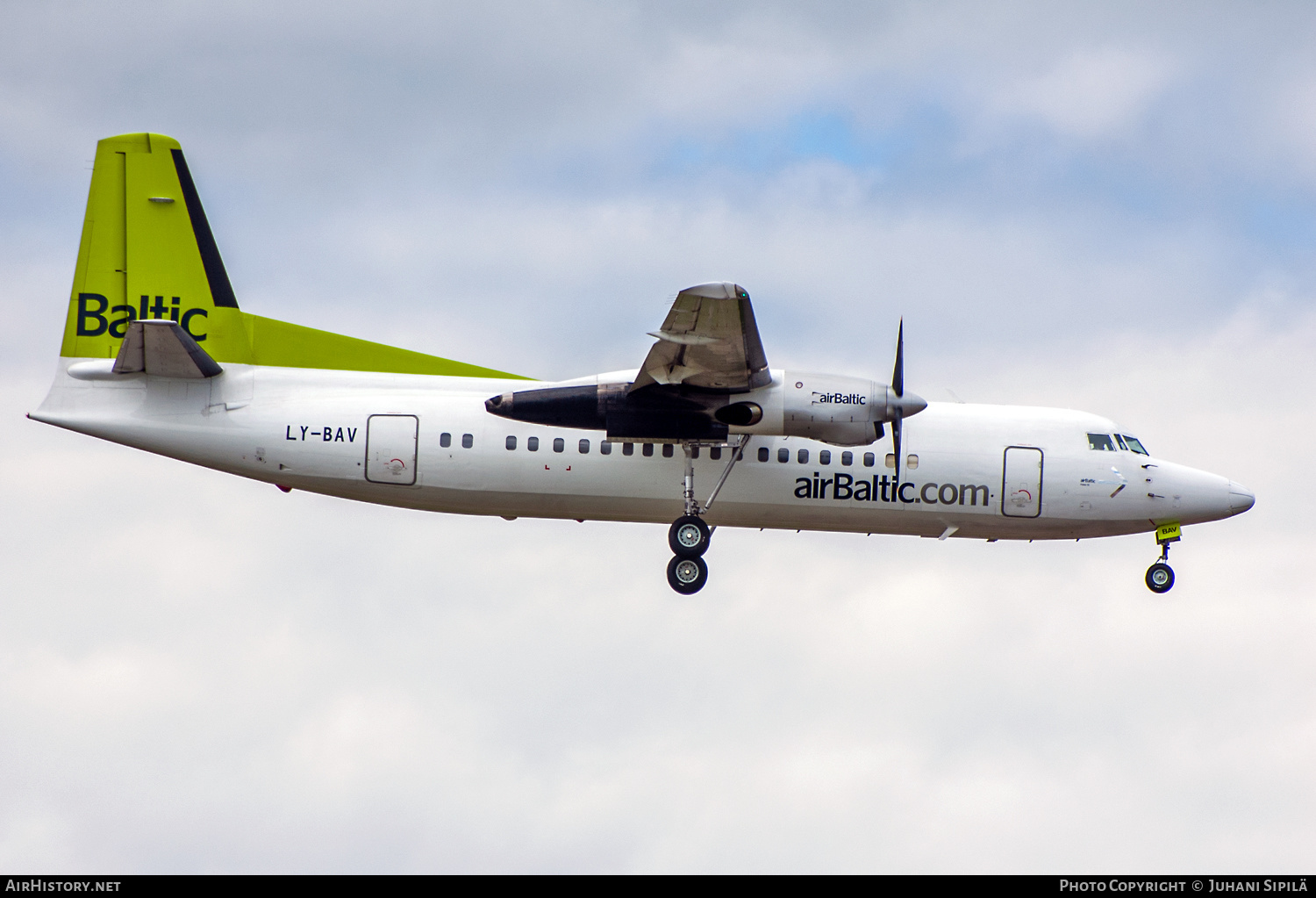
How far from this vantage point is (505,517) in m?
27.9

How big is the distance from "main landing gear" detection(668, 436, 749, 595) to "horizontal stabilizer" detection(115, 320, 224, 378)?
26.6 ft

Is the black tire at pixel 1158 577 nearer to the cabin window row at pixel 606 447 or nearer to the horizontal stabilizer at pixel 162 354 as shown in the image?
the cabin window row at pixel 606 447

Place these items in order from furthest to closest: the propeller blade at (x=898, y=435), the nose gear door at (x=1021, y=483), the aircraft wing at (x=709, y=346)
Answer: the nose gear door at (x=1021, y=483) → the propeller blade at (x=898, y=435) → the aircraft wing at (x=709, y=346)

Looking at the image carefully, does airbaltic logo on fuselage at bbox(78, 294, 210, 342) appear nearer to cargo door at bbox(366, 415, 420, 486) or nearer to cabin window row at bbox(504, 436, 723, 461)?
cargo door at bbox(366, 415, 420, 486)

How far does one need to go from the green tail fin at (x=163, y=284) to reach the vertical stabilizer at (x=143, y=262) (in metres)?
0.02

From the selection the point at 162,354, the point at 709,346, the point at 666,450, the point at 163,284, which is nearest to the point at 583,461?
the point at 666,450

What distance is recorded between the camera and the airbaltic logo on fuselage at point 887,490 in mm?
27641

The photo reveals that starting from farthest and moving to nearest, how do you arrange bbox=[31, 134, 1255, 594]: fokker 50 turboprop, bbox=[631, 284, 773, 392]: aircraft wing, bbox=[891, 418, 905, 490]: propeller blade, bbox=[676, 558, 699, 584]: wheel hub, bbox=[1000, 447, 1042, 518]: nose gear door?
bbox=[1000, 447, 1042, 518]: nose gear door → bbox=[676, 558, 699, 584]: wheel hub → bbox=[891, 418, 905, 490]: propeller blade → bbox=[31, 134, 1255, 594]: fokker 50 turboprop → bbox=[631, 284, 773, 392]: aircraft wing

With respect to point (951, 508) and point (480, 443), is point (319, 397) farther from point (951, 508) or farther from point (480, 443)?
point (951, 508)

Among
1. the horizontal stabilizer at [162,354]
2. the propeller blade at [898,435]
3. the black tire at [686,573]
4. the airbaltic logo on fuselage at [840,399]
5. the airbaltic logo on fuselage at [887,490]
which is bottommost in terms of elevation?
the black tire at [686,573]

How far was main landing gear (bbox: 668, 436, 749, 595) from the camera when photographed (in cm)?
2708

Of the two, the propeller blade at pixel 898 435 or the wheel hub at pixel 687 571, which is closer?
the propeller blade at pixel 898 435

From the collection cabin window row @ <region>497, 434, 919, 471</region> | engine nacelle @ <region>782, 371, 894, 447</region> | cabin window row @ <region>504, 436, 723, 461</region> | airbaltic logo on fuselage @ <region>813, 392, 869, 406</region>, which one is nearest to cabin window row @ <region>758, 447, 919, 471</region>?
cabin window row @ <region>497, 434, 919, 471</region>

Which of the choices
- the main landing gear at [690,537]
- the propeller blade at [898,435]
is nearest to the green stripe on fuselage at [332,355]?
the main landing gear at [690,537]
